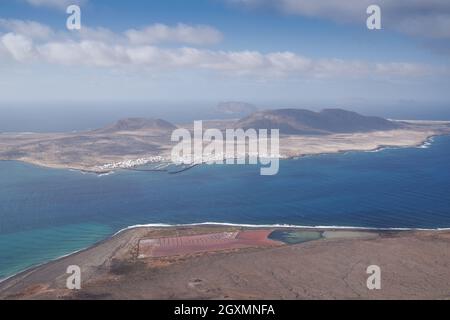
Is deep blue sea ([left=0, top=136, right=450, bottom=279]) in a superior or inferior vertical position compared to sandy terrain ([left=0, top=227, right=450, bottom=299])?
superior

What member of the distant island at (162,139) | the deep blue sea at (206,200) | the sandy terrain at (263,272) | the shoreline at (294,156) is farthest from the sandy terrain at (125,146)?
the sandy terrain at (263,272)

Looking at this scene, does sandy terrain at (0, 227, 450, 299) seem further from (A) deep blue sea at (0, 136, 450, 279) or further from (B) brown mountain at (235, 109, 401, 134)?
(B) brown mountain at (235, 109, 401, 134)

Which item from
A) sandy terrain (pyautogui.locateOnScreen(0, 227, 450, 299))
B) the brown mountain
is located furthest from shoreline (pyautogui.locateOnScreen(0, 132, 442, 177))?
sandy terrain (pyautogui.locateOnScreen(0, 227, 450, 299))

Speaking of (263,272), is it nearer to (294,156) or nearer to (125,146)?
(294,156)

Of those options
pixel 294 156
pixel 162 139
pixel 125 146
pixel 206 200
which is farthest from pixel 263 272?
pixel 162 139

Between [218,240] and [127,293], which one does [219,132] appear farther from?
[127,293]

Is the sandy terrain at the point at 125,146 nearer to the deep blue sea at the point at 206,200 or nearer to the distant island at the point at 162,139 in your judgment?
the distant island at the point at 162,139
